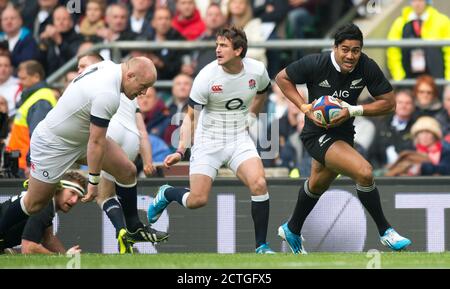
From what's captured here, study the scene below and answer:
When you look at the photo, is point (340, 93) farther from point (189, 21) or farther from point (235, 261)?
point (189, 21)

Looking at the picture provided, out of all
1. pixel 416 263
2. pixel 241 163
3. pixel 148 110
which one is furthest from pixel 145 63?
pixel 148 110

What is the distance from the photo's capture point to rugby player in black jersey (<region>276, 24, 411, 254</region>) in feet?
39.9

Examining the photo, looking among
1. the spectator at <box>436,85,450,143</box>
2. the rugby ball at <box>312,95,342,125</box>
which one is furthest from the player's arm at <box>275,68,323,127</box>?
the spectator at <box>436,85,450,143</box>

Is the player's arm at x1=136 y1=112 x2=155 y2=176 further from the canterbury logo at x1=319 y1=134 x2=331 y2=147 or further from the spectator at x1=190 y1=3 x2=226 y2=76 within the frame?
the spectator at x1=190 y1=3 x2=226 y2=76

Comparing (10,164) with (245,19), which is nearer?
(10,164)

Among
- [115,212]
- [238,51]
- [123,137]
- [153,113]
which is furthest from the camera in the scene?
[153,113]

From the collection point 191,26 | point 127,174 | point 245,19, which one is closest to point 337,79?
point 127,174

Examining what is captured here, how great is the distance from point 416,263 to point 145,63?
299 centimetres

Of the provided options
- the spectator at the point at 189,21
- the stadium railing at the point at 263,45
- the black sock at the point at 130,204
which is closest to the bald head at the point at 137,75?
the black sock at the point at 130,204

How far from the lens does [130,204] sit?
12648mm

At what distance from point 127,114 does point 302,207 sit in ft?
6.76

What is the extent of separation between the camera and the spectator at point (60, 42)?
18141 millimetres

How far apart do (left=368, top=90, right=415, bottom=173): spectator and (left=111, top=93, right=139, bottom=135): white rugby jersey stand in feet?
11.8

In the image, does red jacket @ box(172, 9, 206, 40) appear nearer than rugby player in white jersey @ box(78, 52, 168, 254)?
No
